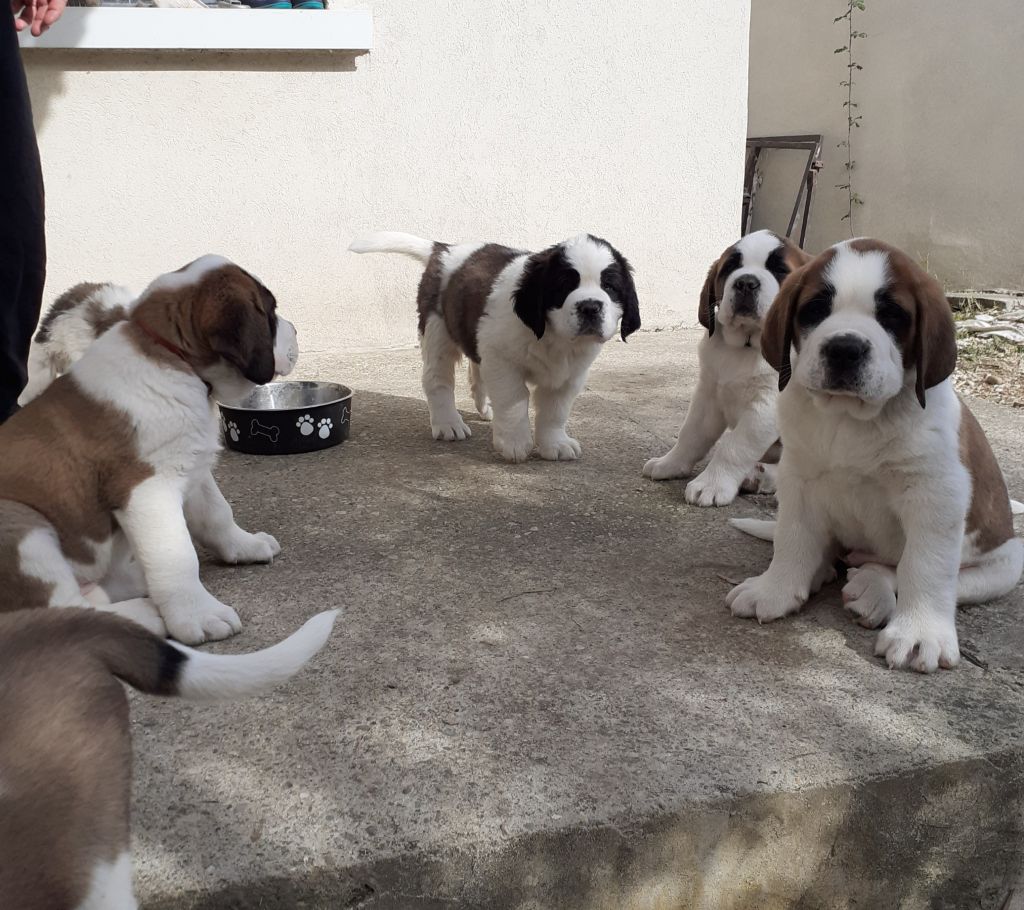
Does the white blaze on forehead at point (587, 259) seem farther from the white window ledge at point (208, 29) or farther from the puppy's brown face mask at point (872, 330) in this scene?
the white window ledge at point (208, 29)

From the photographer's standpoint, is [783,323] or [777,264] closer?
[783,323]

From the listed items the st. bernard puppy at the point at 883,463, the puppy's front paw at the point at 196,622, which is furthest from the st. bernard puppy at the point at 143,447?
the st. bernard puppy at the point at 883,463

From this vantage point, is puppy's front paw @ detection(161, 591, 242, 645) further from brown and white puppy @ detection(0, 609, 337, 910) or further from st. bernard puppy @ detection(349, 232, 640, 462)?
st. bernard puppy @ detection(349, 232, 640, 462)

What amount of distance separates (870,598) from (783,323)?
2.88ft

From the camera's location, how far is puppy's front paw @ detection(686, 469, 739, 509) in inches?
170

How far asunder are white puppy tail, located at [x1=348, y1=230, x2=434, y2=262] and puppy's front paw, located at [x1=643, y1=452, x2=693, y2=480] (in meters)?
1.80

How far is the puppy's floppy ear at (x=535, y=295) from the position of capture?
15.2ft

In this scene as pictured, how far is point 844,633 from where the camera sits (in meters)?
3.13

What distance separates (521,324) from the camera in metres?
4.83

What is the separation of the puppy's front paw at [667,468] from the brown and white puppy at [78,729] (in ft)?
9.82

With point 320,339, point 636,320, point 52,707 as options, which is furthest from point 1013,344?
point 52,707

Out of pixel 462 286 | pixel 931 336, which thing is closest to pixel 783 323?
pixel 931 336

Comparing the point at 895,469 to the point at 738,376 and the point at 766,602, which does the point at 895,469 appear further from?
the point at 738,376

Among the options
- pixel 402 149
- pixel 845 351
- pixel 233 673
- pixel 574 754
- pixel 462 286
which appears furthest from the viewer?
pixel 402 149
